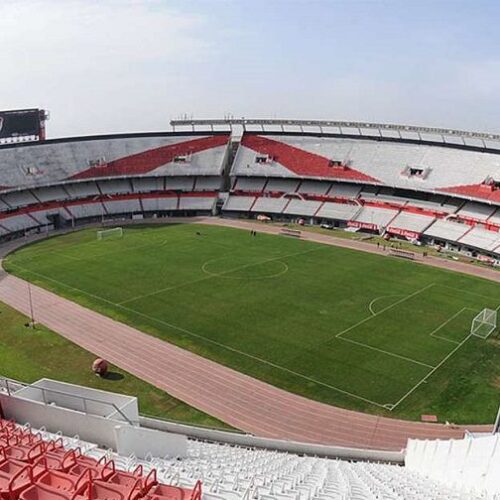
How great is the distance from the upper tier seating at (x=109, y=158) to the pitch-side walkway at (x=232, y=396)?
138 feet

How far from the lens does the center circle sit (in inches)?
2169

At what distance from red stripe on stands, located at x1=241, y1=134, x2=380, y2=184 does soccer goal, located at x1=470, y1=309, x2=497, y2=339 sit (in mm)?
37810

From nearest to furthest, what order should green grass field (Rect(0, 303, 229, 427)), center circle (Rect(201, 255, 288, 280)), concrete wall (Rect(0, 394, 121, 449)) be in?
concrete wall (Rect(0, 394, 121, 449)), green grass field (Rect(0, 303, 229, 427)), center circle (Rect(201, 255, 288, 280))

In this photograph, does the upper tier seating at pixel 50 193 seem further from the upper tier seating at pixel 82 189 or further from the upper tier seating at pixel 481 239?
the upper tier seating at pixel 481 239

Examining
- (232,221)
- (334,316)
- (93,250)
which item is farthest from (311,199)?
(334,316)

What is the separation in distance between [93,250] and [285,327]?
3211cm

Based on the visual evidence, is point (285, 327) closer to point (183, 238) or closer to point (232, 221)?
point (183, 238)

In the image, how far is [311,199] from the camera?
83812 mm

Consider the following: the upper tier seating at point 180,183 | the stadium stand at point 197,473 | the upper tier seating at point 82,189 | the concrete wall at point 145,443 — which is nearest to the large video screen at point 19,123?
the upper tier seating at point 82,189

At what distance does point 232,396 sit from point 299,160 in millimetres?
60875

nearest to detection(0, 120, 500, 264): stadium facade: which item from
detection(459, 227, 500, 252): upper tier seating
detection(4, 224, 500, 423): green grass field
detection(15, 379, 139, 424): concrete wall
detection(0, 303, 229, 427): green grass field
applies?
detection(459, 227, 500, 252): upper tier seating

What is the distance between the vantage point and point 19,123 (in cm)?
8312

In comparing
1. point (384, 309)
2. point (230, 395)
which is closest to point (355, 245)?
point (384, 309)

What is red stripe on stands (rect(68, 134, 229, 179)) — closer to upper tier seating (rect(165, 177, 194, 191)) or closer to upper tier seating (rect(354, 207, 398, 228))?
upper tier seating (rect(165, 177, 194, 191))
